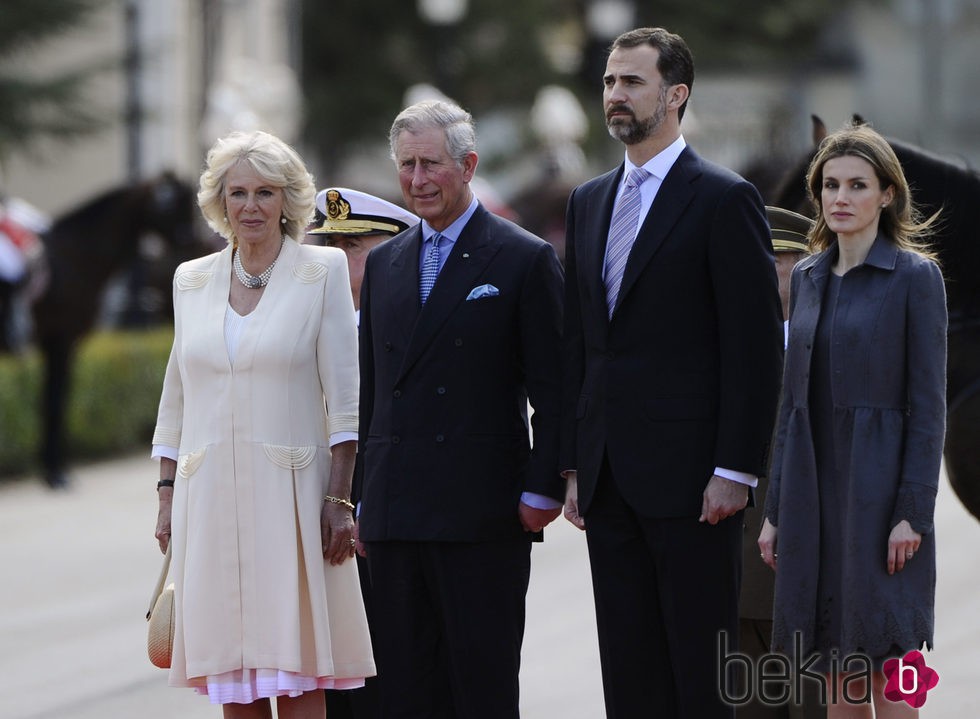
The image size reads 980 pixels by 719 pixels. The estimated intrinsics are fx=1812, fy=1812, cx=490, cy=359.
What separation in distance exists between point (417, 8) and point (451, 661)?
32261 mm

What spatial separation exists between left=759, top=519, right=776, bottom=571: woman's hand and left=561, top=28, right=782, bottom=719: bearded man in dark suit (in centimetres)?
21

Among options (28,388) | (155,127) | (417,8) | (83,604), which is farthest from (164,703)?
(417,8)

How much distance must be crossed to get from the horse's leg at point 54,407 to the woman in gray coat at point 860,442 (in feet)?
33.2

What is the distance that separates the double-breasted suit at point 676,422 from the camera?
15.2 ft

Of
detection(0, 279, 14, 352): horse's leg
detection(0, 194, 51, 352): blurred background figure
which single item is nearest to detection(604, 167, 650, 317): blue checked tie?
detection(0, 194, 51, 352): blurred background figure

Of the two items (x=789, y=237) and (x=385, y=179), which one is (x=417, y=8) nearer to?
(x=385, y=179)

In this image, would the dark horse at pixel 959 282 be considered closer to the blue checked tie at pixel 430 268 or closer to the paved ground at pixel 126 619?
the paved ground at pixel 126 619

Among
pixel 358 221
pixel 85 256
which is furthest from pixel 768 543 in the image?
pixel 85 256

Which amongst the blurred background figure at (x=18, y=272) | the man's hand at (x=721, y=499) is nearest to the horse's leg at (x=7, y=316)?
the blurred background figure at (x=18, y=272)

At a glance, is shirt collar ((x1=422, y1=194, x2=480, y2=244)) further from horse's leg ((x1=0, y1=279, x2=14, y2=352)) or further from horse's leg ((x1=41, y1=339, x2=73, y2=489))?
horse's leg ((x1=0, y1=279, x2=14, y2=352))

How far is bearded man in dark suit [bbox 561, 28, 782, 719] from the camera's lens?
4641 mm

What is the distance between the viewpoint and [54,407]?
14.3 m

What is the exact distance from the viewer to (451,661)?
499 cm

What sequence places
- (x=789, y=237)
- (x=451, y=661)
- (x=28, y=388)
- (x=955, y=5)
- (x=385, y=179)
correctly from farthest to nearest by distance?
(x=955, y=5), (x=385, y=179), (x=28, y=388), (x=789, y=237), (x=451, y=661)
